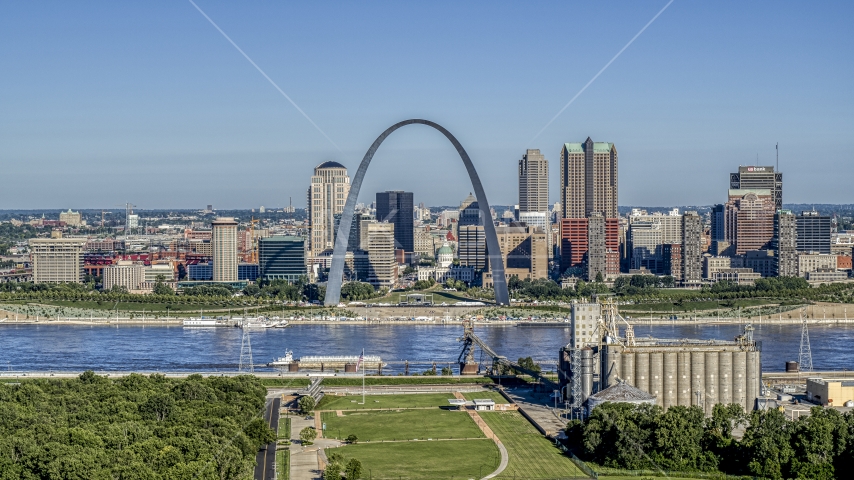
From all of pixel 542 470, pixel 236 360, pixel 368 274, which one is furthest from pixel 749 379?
pixel 368 274

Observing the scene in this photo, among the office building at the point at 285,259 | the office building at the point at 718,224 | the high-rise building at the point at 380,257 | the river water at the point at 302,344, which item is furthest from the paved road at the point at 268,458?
the office building at the point at 718,224

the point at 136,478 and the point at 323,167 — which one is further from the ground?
the point at 323,167

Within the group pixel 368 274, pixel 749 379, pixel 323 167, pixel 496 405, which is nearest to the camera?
pixel 749 379

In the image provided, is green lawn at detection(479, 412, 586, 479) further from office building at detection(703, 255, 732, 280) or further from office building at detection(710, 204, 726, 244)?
office building at detection(710, 204, 726, 244)

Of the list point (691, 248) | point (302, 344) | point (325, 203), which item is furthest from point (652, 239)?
point (302, 344)

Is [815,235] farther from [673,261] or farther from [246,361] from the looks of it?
[246,361]

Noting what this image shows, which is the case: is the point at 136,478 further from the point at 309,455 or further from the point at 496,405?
the point at 496,405

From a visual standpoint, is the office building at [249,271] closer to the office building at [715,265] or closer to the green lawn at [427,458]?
the office building at [715,265]

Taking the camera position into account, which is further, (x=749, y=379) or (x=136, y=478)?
(x=749, y=379)
